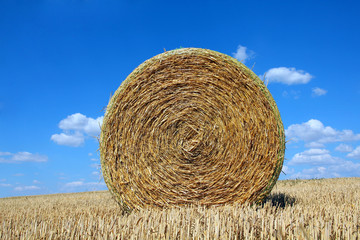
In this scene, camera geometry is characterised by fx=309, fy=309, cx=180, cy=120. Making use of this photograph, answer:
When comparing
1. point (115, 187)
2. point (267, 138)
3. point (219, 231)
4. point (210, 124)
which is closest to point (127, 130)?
point (115, 187)

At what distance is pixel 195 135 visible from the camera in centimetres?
466

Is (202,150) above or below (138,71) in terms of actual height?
below

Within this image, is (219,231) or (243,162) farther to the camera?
(243,162)

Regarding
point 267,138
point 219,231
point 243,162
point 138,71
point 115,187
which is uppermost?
point 138,71

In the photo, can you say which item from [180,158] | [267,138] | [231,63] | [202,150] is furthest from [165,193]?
[231,63]

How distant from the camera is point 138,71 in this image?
4824 millimetres

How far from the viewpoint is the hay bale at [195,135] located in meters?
4.64

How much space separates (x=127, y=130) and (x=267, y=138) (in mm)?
2133

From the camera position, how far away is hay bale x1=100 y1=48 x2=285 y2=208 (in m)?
4.64

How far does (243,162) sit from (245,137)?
38 centimetres

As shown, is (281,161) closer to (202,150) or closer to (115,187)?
(202,150)

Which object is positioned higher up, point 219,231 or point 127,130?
point 127,130

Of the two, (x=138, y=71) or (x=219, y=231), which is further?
(x=138, y=71)

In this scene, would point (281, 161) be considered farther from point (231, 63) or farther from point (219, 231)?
point (219, 231)
